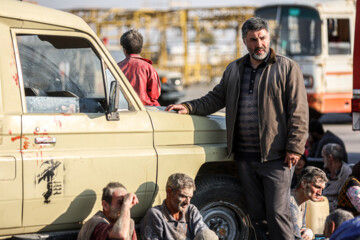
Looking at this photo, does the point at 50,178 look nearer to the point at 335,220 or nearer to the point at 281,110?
the point at 281,110

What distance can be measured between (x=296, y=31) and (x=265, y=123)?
34.8 ft

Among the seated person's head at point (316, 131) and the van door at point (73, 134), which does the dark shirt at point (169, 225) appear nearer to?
the van door at point (73, 134)

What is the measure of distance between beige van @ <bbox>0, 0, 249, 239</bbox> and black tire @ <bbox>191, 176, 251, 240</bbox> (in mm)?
12

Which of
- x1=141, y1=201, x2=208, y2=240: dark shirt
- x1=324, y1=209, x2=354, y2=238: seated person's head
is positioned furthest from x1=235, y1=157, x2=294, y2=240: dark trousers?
x1=324, y1=209, x2=354, y2=238: seated person's head

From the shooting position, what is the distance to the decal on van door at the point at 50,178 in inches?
157

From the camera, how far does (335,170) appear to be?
6273 mm

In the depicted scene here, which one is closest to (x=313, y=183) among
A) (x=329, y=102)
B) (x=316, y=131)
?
(x=316, y=131)

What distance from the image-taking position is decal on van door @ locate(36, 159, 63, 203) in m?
3.98

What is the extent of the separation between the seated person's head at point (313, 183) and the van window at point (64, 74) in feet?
5.99

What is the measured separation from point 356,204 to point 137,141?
6.35 feet

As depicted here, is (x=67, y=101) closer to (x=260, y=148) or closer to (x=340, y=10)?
(x=260, y=148)

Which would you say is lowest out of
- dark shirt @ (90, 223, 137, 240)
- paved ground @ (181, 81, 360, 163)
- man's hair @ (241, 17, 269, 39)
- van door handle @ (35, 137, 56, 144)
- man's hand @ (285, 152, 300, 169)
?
paved ground @ (181, 81, 360, 163)

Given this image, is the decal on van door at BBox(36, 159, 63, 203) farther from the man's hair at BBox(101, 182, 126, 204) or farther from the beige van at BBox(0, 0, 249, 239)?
the man's hair at BBox(101, 182, 126, 204)

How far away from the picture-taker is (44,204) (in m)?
Result: 4.02
